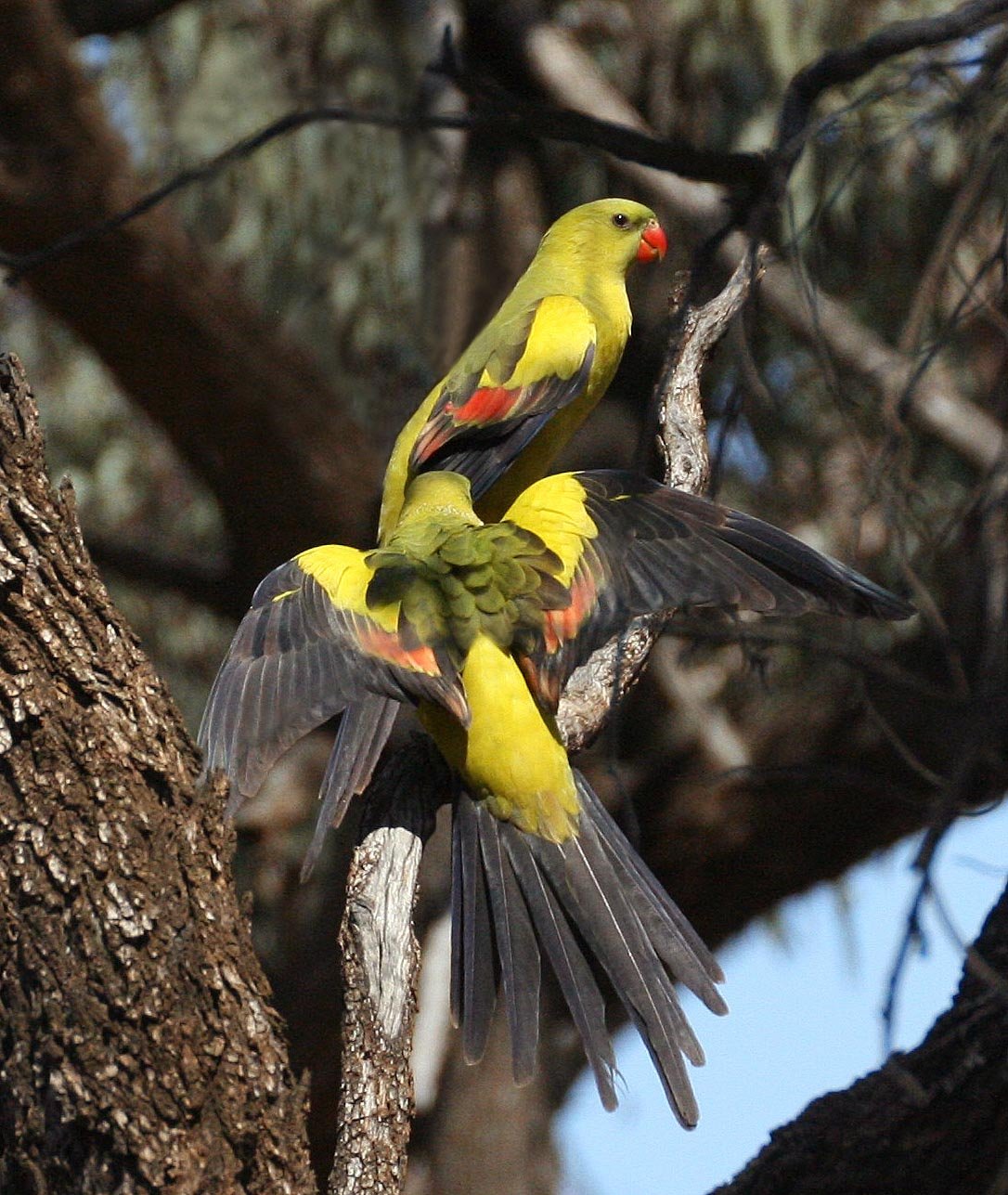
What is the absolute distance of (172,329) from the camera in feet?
19.9

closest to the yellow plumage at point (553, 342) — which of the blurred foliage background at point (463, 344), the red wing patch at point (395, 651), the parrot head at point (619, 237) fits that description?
the parrot head at point (619, 237)

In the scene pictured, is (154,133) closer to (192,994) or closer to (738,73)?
(738,73)

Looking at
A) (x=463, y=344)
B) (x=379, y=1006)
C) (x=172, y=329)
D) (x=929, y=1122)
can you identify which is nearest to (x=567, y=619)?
(x=379, y=1006)

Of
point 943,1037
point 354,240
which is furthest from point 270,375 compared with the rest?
point 943,1037

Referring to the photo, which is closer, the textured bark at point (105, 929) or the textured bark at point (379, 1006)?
the textured bark at point (105, 929)

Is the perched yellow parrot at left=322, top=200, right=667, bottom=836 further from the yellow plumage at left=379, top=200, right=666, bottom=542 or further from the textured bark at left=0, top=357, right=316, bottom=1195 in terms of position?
the textured bark at left=0, top=357, right=316, bottom=1195

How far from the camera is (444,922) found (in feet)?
19.6

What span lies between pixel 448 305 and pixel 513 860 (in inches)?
181

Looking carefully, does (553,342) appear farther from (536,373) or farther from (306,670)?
(306,670)

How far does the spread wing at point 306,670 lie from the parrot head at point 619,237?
212 cm

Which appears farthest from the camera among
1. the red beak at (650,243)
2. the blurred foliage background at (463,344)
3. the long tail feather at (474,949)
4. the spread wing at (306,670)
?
the blurred foliage background at (463,344)

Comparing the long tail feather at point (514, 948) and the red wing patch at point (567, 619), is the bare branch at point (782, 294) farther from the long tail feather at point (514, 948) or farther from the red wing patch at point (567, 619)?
the long tail feather at point (514, 948)

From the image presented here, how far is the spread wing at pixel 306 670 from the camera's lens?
8.87ft

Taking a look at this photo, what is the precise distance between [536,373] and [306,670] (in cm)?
180
